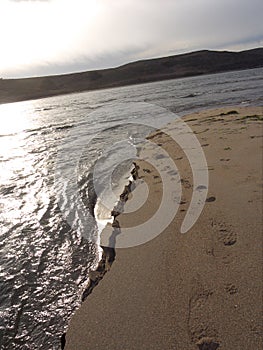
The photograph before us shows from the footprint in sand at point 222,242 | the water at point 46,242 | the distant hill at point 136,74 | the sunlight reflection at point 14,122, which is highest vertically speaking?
the distant hill at point 136,74

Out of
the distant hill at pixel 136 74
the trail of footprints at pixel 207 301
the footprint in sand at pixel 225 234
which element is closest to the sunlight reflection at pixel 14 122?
the footprint in sand at pixel 225 234

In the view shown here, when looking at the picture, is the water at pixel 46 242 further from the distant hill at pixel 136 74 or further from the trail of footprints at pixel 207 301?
the distant hill at pixel 136 74

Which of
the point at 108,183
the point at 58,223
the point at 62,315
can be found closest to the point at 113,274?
the point at 62,315

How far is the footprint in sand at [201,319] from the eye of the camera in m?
2.48

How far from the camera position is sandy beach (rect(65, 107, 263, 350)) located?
259 centimetres

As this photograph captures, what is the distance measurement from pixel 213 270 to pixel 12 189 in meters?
5.87

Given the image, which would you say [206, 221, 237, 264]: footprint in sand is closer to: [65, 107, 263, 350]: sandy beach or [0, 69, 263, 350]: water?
Result: [65, 107, 263, 350]: sandy beach

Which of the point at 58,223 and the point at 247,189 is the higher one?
the point at 247,189

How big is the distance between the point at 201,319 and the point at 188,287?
41cm

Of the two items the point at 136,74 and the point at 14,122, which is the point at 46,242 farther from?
the point at 136,74

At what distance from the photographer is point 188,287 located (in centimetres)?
309

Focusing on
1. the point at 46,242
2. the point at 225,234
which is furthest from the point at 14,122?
the point at 225,234

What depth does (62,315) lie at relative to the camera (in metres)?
3.23

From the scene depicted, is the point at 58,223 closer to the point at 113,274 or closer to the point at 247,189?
the point at 113,274
